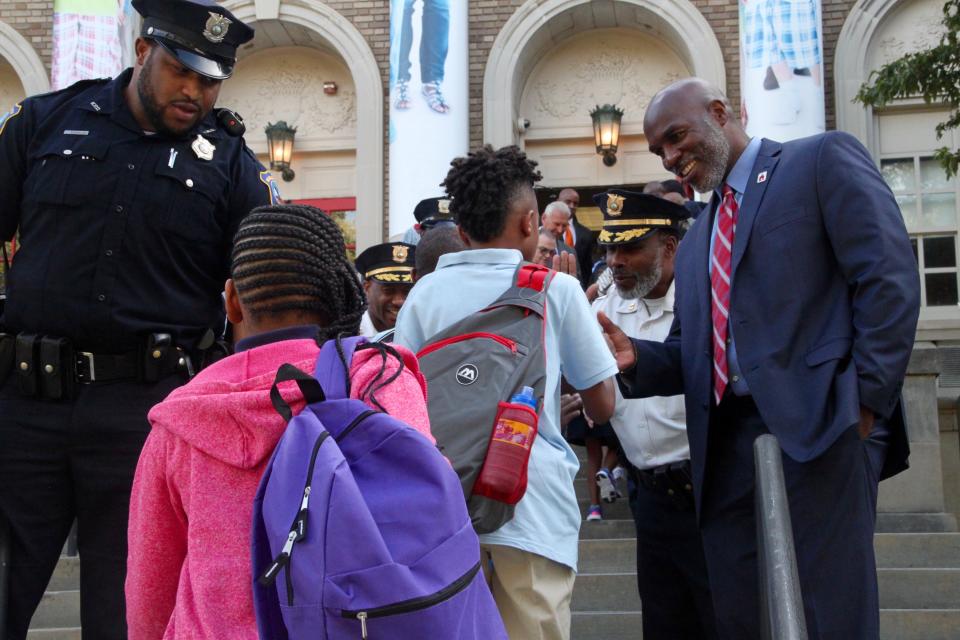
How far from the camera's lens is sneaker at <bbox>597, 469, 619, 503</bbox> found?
24.4ft

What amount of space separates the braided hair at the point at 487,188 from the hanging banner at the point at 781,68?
949 cm

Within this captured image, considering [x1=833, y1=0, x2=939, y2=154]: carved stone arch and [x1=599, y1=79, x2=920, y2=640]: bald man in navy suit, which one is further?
[x1=833, y1=0, x2=939, y2=154]: carved stone arch

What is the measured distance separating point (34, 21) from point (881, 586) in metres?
13.5

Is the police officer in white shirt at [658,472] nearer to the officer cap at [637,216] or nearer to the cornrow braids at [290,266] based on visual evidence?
the officer cap at [637,216]

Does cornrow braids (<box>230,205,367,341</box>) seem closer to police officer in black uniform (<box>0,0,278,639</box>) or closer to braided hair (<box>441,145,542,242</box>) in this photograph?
police officer in black uniform (<box>0,0,278,639</box>)

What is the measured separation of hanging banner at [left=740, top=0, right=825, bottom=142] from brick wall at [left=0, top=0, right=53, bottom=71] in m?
9.21

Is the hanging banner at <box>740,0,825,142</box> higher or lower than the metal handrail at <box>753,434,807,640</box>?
higher

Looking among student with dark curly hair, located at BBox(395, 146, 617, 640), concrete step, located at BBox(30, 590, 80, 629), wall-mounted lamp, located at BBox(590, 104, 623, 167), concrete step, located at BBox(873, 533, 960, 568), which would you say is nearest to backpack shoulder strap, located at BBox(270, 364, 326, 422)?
student with dark curly hair, located at BBox(395, 146, 617, 640)

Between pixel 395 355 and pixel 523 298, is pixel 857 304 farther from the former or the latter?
pixel 395 355

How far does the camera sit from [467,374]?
302 cm

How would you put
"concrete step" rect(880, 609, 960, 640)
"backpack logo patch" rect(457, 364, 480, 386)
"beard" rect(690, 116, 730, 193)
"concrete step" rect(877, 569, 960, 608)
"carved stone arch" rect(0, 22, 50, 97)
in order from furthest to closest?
"carved stone arch" rect(0, 22, 50, 97) < "concrete step" rect(877, 569, 960, 608) < "concrete step" rect(880, 609, 960, 640) < "beard" rect(690, 116, 730, 193) < "backpack logo patch" rect(457, 364, 480, 386)

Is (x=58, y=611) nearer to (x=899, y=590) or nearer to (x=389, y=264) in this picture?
(x=389, y=264)

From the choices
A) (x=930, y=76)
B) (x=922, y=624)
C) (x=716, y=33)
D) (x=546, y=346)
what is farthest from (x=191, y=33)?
(x=716, y=33)

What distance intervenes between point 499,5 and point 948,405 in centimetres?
879
